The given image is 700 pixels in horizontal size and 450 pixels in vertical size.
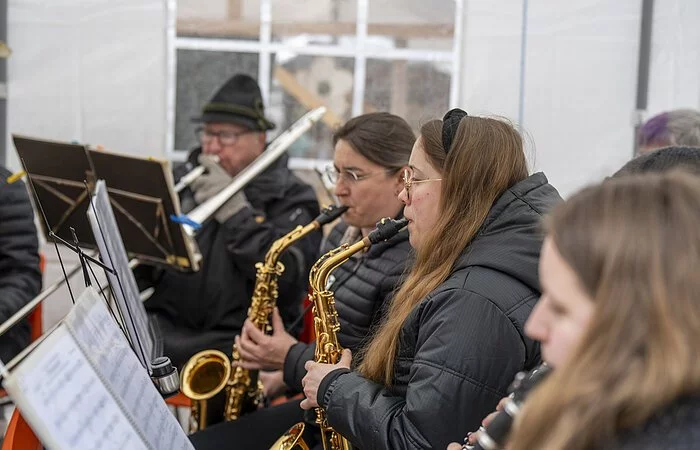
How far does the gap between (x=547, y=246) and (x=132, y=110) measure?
10.3 ft

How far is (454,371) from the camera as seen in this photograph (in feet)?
5.09

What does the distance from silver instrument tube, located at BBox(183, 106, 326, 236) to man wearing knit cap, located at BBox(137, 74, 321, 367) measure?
4cm

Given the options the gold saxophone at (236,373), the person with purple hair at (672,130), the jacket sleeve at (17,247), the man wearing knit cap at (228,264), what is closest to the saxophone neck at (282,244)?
the gold saxophone at (236,373)

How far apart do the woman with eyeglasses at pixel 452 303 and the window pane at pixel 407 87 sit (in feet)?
6.29

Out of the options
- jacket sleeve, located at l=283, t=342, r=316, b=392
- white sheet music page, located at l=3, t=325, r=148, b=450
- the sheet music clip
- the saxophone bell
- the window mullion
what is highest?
the window mullion

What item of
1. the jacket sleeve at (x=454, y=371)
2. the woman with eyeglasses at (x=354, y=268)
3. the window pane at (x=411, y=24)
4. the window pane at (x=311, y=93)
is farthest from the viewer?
the window pane at (x=311, y=93)

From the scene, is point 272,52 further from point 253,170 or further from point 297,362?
point 297,362

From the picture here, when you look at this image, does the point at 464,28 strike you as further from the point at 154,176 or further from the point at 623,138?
the point at 154,176

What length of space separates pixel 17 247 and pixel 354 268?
3.89 feet

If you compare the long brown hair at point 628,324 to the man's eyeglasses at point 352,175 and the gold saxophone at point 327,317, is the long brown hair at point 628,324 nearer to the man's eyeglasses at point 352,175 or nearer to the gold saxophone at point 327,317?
the gold saxophone at point 327,317

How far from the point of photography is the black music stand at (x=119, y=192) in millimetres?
2723

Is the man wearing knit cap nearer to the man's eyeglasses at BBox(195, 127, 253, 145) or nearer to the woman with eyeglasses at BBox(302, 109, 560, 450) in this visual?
the man's eyeglasses at BBox(195, 127, 253, 145)

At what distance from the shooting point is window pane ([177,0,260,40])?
12.4 feet

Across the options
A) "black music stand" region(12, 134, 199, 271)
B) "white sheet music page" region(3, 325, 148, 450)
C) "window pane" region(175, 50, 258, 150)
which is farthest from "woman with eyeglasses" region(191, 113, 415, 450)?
"window pane" region(175, 50, 258, 150)
